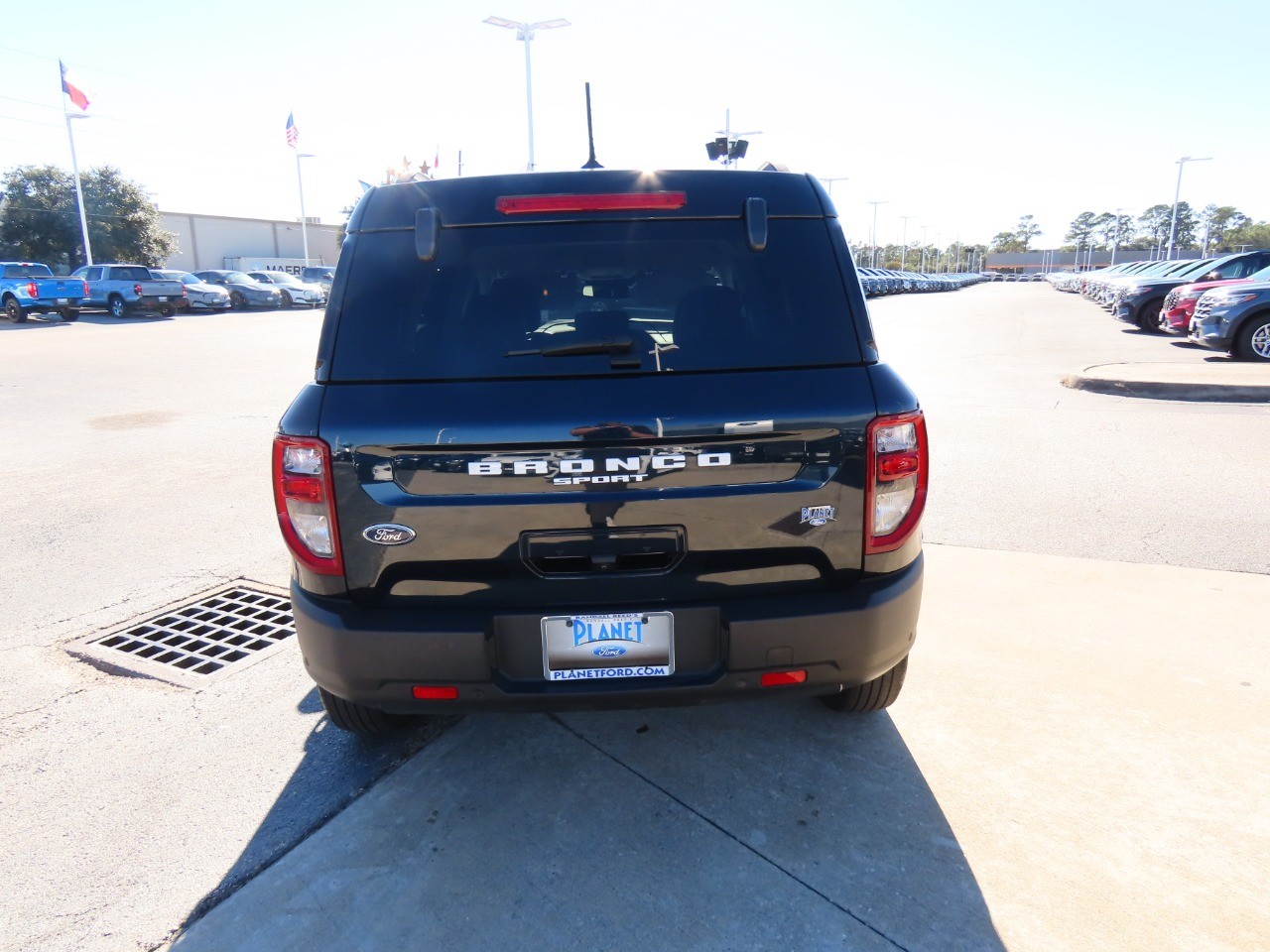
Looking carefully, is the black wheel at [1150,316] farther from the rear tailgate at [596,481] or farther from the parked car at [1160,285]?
the rear tailgate at [596,481]

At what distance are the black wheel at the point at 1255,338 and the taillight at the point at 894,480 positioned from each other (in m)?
13.9

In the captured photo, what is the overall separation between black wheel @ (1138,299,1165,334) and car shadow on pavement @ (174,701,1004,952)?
21.3m

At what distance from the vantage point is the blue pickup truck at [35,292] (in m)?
26.7

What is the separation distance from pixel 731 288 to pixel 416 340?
942 mm

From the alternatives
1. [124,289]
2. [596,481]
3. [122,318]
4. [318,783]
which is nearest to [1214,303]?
[596,481]

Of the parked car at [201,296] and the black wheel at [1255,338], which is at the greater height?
the parked car at [201,296]

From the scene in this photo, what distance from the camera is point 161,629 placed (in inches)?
159

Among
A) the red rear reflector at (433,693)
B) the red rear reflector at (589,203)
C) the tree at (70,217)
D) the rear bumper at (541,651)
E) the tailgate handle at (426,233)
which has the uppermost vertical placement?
the tree at (70,217)

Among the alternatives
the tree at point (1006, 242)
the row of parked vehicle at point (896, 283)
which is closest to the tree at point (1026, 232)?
the tree at point (1006, 242)

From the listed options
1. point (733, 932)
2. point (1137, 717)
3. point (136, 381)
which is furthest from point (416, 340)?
point (136, 381)

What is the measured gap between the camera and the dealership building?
61.2 meters

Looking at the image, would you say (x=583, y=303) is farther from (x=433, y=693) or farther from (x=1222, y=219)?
(x=1222, y=219)

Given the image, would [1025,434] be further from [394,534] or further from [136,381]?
[136,381]

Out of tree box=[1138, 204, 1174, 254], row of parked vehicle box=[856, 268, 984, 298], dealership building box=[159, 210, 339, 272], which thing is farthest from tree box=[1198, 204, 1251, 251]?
dealership building box=[159, 210, 339, 272]
